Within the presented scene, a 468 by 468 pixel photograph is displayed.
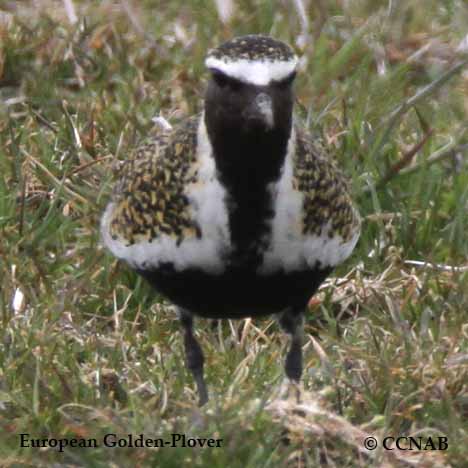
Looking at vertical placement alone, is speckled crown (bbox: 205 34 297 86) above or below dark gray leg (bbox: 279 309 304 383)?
above

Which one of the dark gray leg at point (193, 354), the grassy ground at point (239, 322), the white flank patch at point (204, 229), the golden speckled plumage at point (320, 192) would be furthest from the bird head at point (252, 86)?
the dark gray leg at point (193, 354)

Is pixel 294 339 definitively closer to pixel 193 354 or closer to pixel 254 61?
pixel 193 354

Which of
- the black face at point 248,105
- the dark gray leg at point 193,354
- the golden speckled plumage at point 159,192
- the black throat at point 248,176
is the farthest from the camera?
the dark gray leg at point 193,354

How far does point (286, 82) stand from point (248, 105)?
0.14 m

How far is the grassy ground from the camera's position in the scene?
4426 mm

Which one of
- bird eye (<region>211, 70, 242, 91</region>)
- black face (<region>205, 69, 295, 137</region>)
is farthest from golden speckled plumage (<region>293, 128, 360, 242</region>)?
bird eye (<region>211, 70, 242, 91</region>)

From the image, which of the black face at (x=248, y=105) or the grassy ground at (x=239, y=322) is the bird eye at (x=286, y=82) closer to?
the black face at (x=248, y=105)

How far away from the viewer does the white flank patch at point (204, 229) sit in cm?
429

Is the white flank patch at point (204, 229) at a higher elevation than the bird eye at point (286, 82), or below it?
below

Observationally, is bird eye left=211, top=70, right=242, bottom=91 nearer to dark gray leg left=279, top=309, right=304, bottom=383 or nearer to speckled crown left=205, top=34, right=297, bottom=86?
speckled crown left=205, top=34, right=297, bottom=86

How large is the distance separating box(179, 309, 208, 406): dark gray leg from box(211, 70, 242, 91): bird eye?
986mm

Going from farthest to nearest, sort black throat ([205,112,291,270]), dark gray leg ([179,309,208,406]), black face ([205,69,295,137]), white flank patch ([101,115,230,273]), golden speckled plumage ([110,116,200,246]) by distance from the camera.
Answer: dark gray leg ([179,309,208,406]), golden speckled plumage ([110,116,200,246]), white flank patch ([101,115,230,273]), black throat ([205,112,291,270]), black face ([205,69,295,137])

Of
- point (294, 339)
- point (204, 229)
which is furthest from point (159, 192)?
point (294, 339)

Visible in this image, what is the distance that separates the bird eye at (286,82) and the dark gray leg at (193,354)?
1026mm
